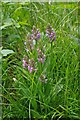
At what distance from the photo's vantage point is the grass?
4.84 ft

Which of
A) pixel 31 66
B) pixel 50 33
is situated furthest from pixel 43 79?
pixel 50 33

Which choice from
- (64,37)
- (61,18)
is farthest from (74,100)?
(61,18)

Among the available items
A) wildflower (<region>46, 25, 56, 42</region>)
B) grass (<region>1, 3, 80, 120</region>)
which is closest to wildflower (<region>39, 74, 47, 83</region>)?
grass (<region>1, 3, 80, 120</region>)

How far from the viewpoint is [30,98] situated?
1.45 metres

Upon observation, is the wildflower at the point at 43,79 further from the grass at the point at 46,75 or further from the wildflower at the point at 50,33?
the wildflower at the point at 50,33

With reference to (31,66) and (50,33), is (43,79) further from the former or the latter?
(50,33)

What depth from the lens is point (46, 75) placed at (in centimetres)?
152

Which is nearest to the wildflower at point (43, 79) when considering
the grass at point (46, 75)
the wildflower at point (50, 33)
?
the grass at point (46, 75)

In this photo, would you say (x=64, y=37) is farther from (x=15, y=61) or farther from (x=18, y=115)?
(x=18, y=115)

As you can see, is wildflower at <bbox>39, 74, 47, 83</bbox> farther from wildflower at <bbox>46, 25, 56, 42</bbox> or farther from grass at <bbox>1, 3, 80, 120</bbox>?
wildflower at <bbox>46, 25, 56, 42</bbox>

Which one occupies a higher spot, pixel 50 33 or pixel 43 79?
pixel 50 33

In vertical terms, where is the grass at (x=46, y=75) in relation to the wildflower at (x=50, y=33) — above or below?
below

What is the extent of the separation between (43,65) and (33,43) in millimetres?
98

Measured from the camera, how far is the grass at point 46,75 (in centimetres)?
148
